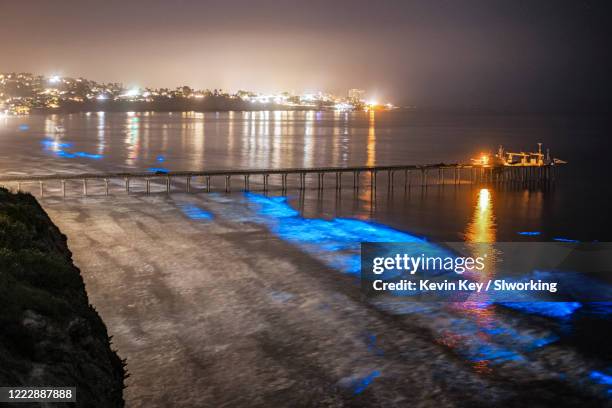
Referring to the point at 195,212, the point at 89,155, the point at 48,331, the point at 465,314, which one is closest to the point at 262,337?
the point at 465,314

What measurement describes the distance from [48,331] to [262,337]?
24.5 feet

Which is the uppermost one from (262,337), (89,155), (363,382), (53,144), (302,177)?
(53,144)

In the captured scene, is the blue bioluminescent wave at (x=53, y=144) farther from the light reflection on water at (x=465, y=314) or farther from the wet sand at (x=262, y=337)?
the wet sand at (x=262, y=337)

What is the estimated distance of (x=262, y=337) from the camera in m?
17.3

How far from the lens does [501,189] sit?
51688 mm

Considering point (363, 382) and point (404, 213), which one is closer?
point (363, 382)

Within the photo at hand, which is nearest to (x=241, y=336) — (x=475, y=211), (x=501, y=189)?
(x=475, y=211)


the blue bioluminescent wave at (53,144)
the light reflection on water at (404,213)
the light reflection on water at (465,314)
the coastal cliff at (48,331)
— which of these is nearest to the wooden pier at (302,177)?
the light reflection on water at (404,213)

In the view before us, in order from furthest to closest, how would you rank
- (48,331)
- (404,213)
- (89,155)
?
(89,155) → (404,213) → (48,331)

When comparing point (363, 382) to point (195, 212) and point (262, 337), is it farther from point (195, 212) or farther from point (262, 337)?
point (195, 212)

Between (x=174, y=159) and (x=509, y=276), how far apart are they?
55311mm

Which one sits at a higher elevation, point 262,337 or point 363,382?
point 262,337

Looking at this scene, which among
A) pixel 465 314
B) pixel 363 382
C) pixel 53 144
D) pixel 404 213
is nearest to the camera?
pixel 363 382

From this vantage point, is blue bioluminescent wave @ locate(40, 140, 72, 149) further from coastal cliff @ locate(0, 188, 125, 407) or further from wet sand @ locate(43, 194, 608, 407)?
coastal cliff @ locate(0, 188, 125, 407)
